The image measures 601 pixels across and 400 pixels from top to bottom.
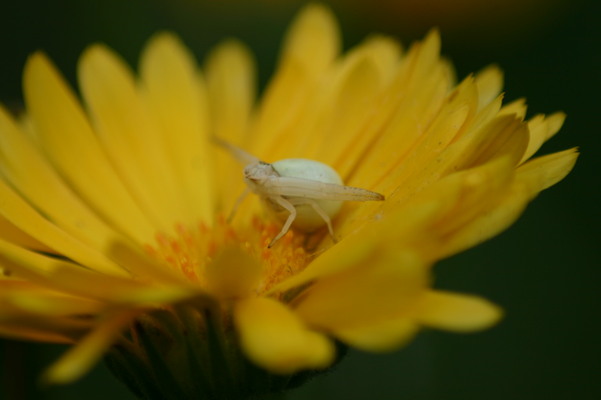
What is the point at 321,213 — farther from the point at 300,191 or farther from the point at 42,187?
the point at 42,187

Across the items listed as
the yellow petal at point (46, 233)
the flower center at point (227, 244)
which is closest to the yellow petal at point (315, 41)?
the flower center at point (227, 244)

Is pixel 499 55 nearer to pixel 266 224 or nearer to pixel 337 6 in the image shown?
pixel 337 6

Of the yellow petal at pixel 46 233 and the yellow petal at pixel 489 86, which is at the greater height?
the yellow petal at pixel 489 86

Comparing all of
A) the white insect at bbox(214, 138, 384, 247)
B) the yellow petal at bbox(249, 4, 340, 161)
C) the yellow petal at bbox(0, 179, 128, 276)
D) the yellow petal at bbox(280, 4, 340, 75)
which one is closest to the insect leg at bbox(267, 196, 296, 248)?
the white insect at bbox(214, 138, 384, 247)

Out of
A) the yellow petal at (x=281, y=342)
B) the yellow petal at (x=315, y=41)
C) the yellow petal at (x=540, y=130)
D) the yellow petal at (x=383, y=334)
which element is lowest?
the yellow petal at (x=281, y=342)

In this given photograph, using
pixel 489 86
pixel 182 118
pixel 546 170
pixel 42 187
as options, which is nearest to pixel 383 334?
pixel 546 170

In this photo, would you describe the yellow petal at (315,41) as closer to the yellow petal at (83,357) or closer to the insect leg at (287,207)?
the insect leg at (287,207)

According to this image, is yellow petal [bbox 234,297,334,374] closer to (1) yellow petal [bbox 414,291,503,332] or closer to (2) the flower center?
(1) yellow petal [bbox 414,291,503,332]
